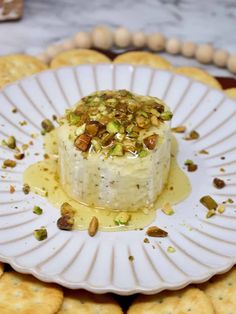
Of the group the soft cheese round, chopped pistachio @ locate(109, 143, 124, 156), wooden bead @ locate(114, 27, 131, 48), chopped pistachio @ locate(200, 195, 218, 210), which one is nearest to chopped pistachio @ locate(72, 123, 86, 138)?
the soft cheese round

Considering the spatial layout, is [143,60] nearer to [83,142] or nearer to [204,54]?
[204,54]

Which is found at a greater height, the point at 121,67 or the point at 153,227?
the point at 121,67

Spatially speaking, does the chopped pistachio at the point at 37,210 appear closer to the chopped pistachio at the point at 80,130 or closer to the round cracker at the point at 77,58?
the chopped pistachio at the point at 80,130

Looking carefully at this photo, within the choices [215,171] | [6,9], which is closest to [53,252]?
[215,171]

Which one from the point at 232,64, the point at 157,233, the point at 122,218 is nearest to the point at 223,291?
the point at 157,233

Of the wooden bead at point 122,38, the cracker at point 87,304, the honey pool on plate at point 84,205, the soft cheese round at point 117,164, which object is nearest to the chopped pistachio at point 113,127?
the soft cheese round at point 117,164

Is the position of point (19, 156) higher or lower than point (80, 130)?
lower

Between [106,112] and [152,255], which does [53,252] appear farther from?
[106,112]
